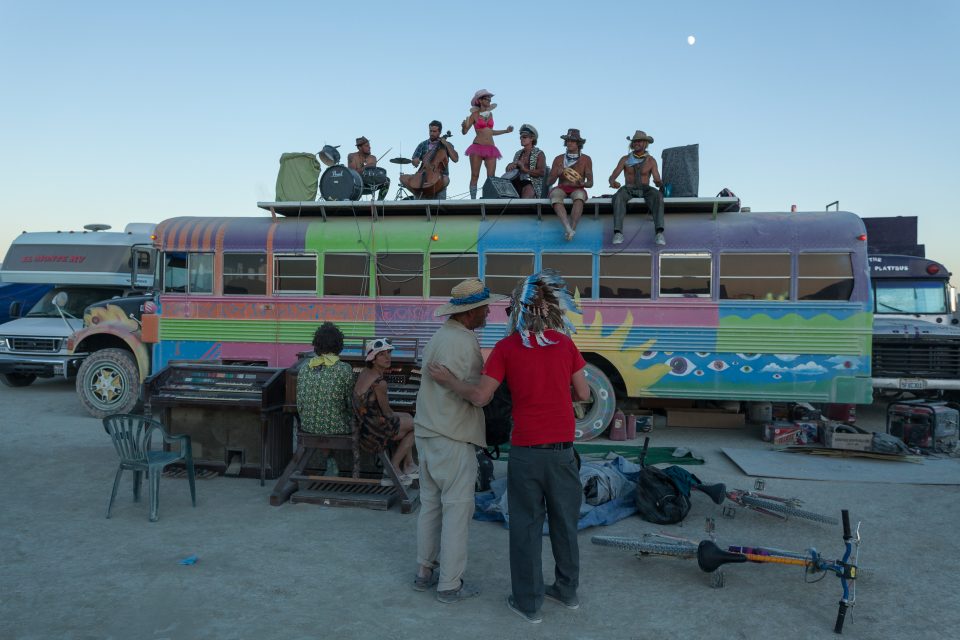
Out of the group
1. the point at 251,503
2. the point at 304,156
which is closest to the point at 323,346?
the point at 251,503

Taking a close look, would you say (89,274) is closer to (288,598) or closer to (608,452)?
(608,452)

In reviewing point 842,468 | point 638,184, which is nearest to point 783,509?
point 842,468

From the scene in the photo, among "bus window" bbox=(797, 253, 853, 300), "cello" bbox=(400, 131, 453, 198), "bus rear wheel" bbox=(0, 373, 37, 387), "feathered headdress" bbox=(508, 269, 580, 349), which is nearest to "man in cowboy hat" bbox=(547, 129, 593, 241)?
"cello" bbox=(400, 131, 453, 198)

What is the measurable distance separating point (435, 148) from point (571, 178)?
2.33 metres

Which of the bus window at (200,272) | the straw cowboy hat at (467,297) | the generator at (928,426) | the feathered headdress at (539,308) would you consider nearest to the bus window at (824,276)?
the generator at (928,426)

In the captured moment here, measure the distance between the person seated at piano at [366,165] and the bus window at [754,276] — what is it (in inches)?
198

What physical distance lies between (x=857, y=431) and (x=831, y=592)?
16.8ft

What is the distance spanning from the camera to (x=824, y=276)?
925 centimetres

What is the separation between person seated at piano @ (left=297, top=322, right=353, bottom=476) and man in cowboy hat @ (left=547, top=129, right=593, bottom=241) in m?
4.46

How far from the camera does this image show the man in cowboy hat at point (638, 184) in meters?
9.37

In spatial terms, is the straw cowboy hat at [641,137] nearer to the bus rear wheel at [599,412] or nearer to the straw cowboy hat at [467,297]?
the bus rear wheel at [599,412]

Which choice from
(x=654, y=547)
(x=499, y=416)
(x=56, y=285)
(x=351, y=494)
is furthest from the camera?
(x=56, y=285)

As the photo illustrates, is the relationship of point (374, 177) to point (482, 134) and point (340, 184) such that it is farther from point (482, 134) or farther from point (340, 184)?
point (482, 134)

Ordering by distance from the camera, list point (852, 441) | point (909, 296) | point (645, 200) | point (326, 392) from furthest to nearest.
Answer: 1. point (909, 296)
2. point (645, 200)
3. point (852, 441)
4. point (326, 392)
